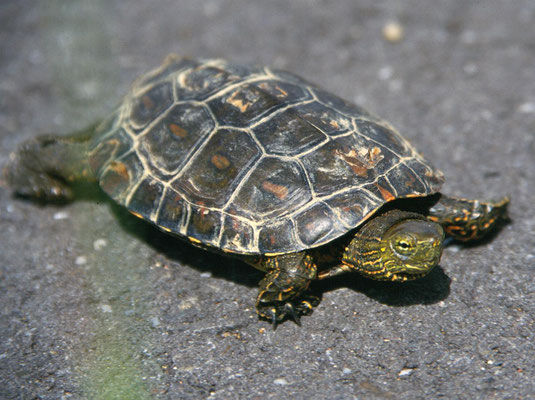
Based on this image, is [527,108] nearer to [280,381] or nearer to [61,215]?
[280,381]

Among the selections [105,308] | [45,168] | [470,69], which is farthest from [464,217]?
Answer: [45,168]

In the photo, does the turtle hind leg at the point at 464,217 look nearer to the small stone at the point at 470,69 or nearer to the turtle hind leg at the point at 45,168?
the small stone at the point at 470,69

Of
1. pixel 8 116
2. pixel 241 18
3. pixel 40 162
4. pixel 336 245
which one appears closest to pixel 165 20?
pixel 241 18

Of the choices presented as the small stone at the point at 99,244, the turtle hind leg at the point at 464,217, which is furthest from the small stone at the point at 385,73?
the small stone at the point at 99,244

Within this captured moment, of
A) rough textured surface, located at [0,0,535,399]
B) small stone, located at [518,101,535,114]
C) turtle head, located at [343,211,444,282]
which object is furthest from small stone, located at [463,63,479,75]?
turtle head, located at [343,211,444,282]

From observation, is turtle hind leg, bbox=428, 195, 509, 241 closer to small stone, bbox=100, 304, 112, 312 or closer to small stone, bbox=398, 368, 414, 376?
small stone, bbox=398, 368, 414, 376

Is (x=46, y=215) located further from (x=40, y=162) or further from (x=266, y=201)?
(x=266, y=201)
